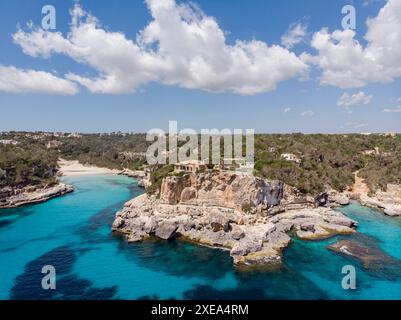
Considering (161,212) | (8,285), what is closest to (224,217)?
(161,212)

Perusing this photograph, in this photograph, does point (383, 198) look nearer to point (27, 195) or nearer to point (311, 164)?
point (311, 164)

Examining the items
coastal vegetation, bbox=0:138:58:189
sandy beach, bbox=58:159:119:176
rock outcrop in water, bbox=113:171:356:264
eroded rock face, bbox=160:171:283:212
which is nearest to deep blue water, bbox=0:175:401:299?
rock outcrop in water, bbox=113:171:356:264

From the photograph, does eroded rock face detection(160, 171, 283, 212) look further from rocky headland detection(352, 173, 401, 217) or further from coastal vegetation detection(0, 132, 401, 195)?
rocky headland detection(352, 173, 401, 217)

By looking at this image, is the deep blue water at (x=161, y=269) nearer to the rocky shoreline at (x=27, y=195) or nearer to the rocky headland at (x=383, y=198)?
the rocky headland at (x=383, y=198)

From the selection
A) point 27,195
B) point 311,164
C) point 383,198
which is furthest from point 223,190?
point 27,195

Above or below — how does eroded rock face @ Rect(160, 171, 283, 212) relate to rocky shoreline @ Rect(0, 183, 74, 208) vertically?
above
